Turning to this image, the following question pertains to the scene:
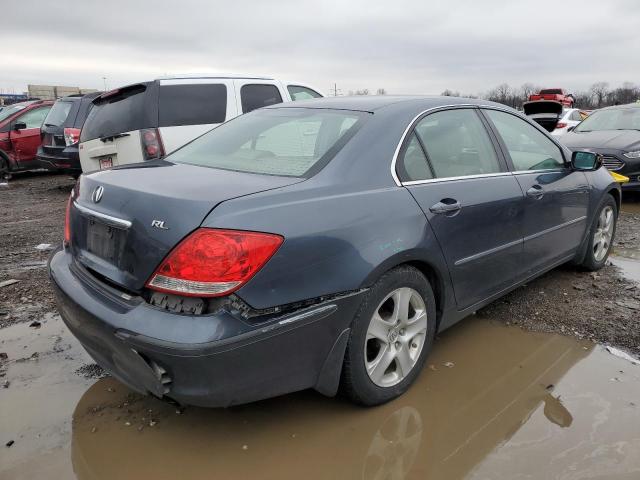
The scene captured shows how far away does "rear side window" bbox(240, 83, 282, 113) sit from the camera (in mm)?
6531

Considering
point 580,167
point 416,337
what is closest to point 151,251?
point 416,337

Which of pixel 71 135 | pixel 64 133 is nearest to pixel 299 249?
pixel 71 135

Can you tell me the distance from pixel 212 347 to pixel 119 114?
16.1 feet

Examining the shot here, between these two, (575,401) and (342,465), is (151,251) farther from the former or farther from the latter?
(575,401)

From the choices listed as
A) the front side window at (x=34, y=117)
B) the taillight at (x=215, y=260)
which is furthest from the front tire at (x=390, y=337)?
the front side window at (x=34, y=117)

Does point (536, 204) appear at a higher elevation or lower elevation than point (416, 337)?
higher

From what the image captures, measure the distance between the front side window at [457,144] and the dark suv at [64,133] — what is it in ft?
24.5

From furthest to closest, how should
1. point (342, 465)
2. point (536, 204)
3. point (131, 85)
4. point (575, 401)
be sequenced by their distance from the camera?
point (131, 85) < point (536, 204) < point (575, 401) < point (342, 465)

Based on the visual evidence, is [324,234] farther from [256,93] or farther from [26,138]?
[26,138]

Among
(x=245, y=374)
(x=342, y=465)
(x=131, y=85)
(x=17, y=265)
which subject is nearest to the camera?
(x=245, y=374)

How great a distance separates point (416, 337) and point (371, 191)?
838 mm

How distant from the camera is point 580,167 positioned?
398cm

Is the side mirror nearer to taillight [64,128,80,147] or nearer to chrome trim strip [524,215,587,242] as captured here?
chrome trim strip [524,215,587,242]

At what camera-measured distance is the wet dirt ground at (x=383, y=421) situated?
2.20m
